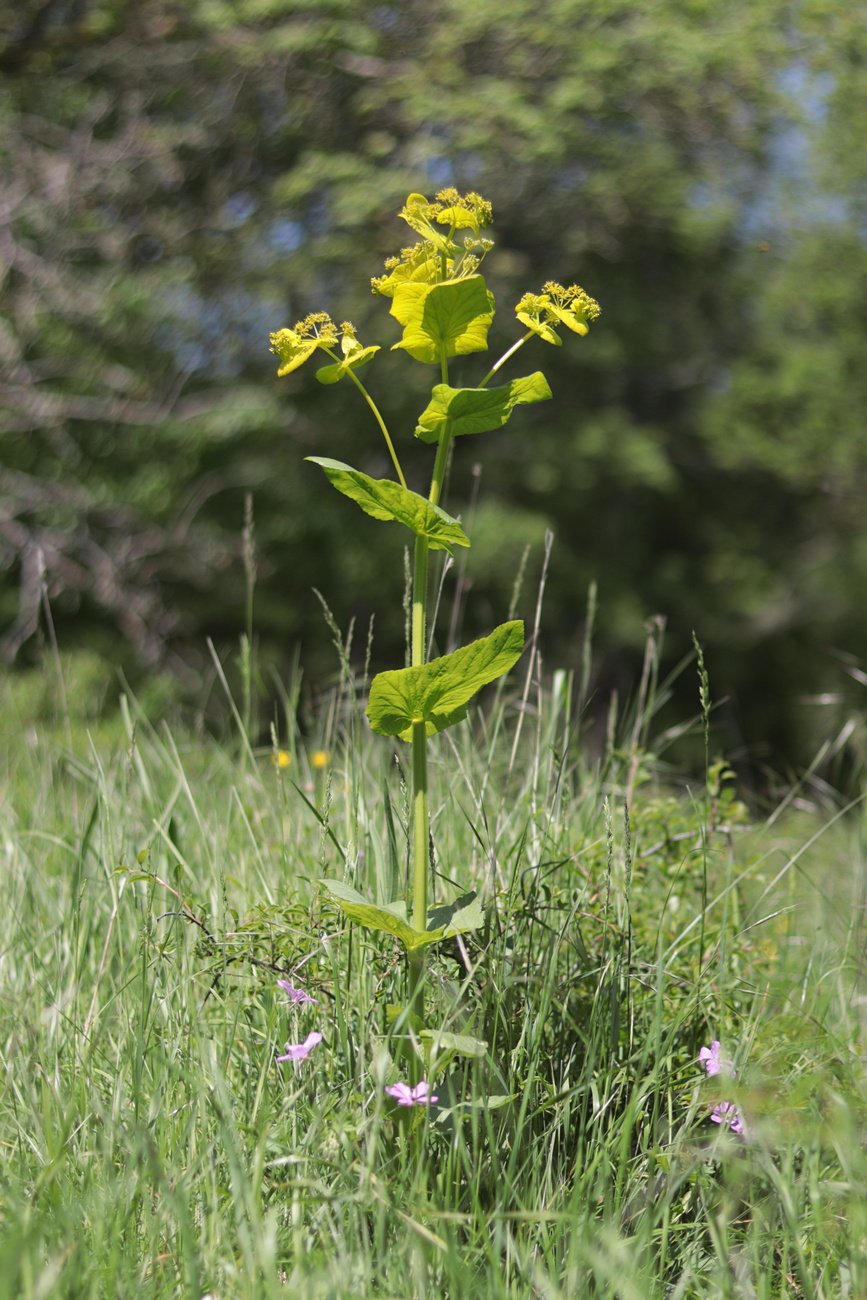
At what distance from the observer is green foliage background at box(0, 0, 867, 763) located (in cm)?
698

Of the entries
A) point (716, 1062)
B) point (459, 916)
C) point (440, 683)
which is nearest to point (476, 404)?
point (440, 683)

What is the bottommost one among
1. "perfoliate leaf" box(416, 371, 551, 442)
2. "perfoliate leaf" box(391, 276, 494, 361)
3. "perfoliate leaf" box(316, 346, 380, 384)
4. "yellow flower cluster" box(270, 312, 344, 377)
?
"perfoliate leaf" box(416, 371, 551, 442)

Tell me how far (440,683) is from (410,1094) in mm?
445

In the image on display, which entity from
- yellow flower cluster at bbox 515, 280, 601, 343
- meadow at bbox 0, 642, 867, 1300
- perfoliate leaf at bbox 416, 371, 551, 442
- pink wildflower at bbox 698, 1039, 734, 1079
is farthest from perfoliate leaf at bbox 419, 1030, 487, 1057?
yellow flower cluster at bbox 515, 280, 601, 343

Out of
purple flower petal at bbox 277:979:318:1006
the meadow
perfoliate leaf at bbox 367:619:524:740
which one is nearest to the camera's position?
the meadow

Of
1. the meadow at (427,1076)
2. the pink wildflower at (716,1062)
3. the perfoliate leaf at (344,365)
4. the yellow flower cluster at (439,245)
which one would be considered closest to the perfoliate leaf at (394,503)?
the perfoliate leaf at (344,365)

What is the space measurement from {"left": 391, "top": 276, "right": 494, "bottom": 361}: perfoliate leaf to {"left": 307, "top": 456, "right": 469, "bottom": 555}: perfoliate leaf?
171 mm

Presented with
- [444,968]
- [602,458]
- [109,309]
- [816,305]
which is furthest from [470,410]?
[816,305]

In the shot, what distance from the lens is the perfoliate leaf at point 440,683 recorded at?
1113 mm

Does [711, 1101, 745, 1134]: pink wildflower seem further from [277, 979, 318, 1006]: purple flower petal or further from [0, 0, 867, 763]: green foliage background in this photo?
[0, 0, 867, 763]: green foliage background

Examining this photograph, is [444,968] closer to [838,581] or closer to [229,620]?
[229,620]

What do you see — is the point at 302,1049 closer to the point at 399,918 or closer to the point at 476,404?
the point at 399,918

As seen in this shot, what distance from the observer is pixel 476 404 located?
1.19 meters

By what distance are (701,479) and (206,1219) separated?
12.3 meters
